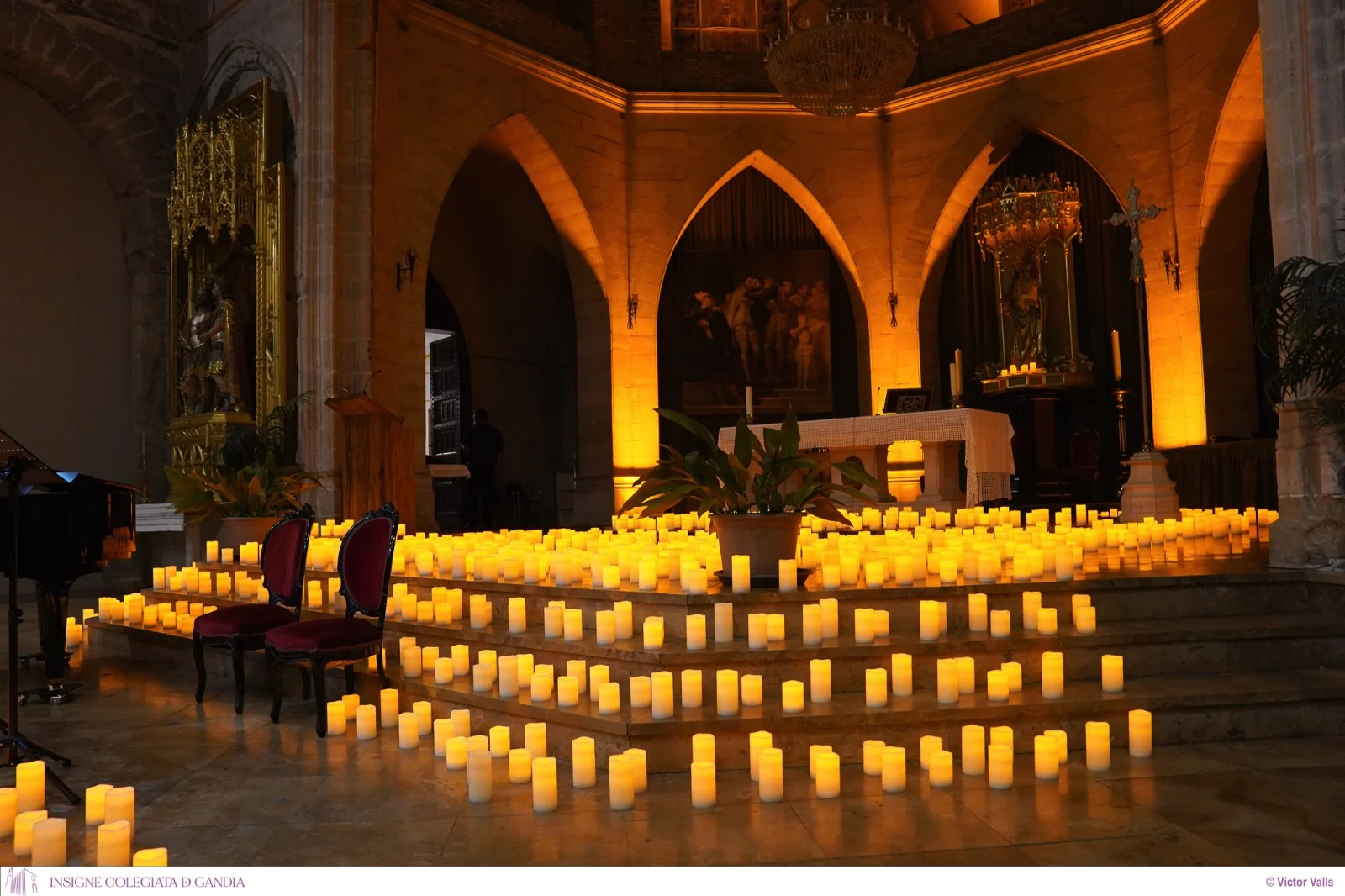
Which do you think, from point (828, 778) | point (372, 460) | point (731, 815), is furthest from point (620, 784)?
point (372, 460)

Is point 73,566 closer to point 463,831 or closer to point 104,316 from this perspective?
point 463,831

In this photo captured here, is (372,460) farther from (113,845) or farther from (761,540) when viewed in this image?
(113,845)

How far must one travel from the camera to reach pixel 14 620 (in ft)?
11.3

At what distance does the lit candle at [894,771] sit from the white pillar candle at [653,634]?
1.05 meters

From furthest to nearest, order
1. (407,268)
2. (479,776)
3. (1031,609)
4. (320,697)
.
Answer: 1. (407,268)
2. (1031,609)
3. (320,697)
4. (479,776)

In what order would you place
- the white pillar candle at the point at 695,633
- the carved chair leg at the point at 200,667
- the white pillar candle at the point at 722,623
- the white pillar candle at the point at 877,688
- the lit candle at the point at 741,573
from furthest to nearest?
the carved chair leg at the point at 200,667 < the lit candle at the point at 741,573 < the white pillar candle at the point at 722,623 < the white pillar candle at the point at 695,633 < the white pillar candle at the point at 877,688

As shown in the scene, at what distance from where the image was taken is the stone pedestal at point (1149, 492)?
6891mm

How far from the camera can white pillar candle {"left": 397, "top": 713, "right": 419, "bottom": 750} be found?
3670 mm

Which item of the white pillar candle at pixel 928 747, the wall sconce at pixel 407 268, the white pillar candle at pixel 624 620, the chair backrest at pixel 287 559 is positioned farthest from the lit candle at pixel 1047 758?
the wall sconce at pixel 407 268

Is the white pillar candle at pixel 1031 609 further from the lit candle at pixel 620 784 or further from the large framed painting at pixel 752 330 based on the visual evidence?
the large framed painting at pixel 752 330

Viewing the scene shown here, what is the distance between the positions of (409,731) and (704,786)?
1232 millimetres

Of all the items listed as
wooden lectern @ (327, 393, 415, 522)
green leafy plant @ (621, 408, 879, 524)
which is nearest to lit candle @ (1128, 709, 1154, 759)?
green leafy plant @ (621, 408, 879, 524)

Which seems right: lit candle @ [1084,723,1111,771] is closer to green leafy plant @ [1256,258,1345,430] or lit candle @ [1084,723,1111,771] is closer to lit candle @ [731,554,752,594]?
lit candle @ [731,554,752,594]

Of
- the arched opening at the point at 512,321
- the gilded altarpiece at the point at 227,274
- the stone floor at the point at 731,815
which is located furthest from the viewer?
the arched opening at the point at 512,321
